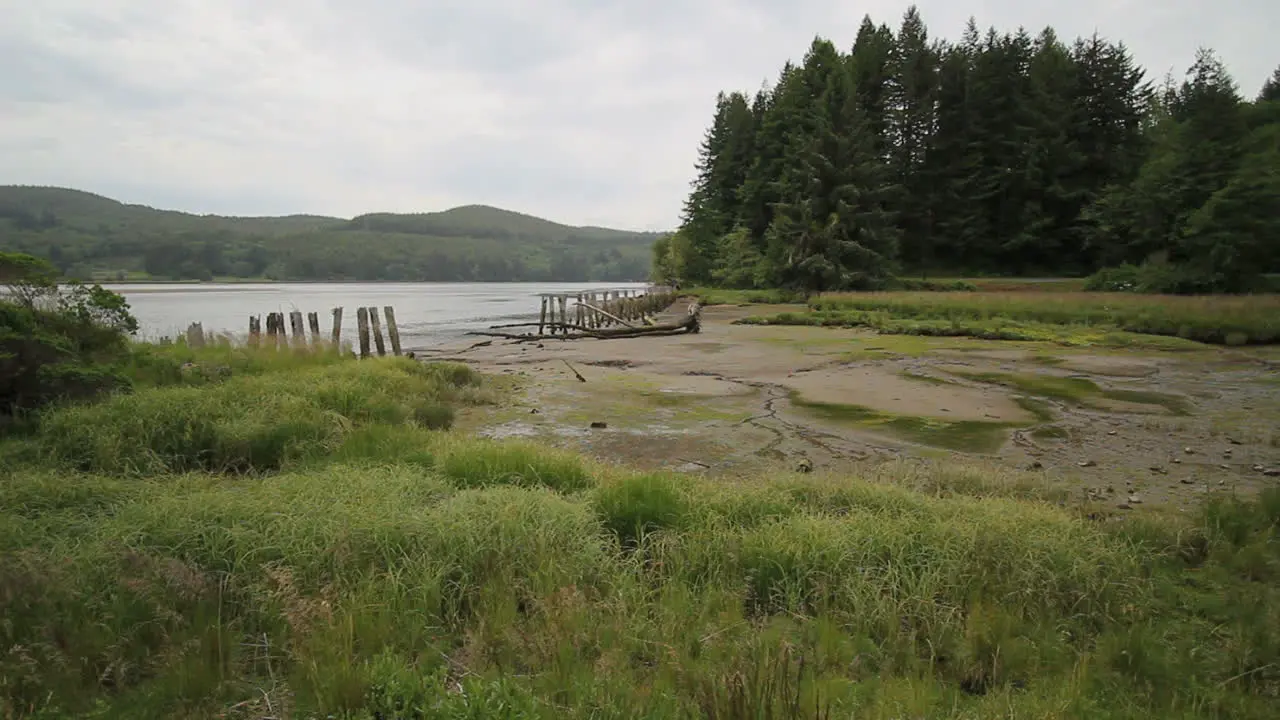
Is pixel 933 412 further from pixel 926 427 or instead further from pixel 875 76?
pixel 875 76

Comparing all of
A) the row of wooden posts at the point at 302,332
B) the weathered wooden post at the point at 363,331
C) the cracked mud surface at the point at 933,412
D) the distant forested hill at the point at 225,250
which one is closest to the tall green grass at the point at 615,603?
the cracked mud surface at the point at 933,412

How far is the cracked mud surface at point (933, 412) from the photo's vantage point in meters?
6.79

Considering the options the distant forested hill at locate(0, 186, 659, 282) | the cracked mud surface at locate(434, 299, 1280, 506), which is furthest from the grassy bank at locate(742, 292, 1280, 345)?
the distant forested hill at locate(0, 186, 659, 282)

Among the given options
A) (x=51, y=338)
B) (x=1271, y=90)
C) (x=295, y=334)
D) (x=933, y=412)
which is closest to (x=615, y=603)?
(x=51, y=338)

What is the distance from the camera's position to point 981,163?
47500mm

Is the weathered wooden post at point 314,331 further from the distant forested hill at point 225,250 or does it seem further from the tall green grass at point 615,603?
the distant forested hill at point 225,250

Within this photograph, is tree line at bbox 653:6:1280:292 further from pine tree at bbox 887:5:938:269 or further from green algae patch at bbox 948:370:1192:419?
green algae patch at bbox 948:370:1192:419

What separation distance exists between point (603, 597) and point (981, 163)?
5382 cm

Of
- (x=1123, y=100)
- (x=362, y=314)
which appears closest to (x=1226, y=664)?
(x=362, y=314)

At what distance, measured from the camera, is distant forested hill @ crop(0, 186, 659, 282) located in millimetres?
102000

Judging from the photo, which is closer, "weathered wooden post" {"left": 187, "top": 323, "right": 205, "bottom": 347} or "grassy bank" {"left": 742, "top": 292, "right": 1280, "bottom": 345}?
"weathered wooden post" {"left": 187, "top": 323, "right": 205, "bottom": 347}

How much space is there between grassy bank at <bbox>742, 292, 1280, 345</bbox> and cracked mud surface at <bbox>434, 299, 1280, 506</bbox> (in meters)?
2.10

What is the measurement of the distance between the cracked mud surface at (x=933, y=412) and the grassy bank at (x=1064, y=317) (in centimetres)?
210

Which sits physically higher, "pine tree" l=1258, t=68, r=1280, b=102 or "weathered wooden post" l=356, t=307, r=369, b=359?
"pine tree" l=1258, t=68, r=1280, b=102
